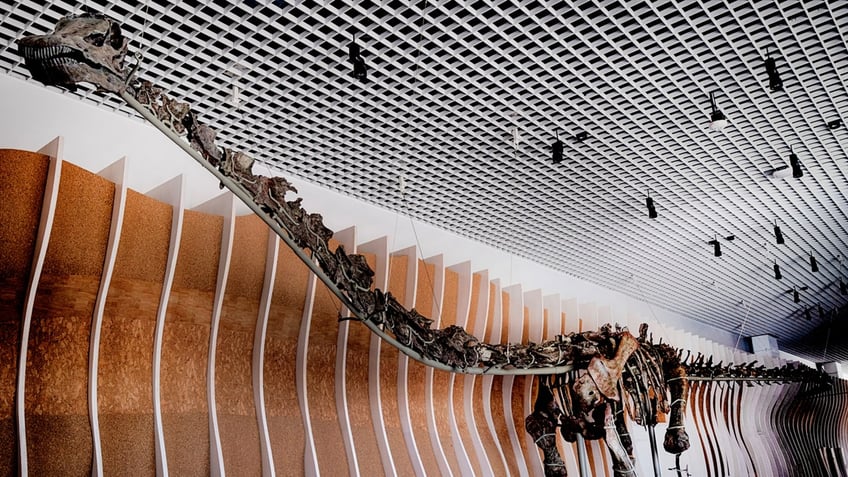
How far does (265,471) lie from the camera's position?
4.68m

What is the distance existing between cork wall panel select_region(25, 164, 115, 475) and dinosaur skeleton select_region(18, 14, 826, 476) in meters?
1.07

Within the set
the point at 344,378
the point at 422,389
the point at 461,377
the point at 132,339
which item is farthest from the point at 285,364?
the point at 461,377

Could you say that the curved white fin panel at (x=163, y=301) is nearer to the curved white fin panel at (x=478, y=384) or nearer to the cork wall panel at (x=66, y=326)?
the cork wall panel at (x=66, y=326)

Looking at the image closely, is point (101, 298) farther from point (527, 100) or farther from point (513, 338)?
point (513, 338)

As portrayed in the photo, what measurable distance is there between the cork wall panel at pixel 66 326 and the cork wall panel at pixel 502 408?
14.6 ft

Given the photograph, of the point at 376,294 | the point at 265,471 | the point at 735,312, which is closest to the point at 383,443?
the point at 265,471

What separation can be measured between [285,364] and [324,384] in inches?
17.9

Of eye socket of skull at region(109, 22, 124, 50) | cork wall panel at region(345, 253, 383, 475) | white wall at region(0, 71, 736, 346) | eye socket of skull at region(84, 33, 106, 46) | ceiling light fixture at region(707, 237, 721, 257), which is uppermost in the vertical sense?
ceiling light fixture at region(707, 237, 721, 257)

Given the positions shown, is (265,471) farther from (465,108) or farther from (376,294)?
(465,108)

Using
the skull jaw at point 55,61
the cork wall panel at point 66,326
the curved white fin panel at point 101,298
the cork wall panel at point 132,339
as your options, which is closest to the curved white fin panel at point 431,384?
the cork wall panel at point 132,339

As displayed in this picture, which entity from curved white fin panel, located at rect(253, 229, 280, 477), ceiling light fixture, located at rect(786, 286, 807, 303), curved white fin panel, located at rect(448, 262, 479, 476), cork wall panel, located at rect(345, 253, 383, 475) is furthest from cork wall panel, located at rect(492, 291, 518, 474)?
ceiling light fixture, located at rect(786, 286, 807, 303)

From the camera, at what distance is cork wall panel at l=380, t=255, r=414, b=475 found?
5.87 metres

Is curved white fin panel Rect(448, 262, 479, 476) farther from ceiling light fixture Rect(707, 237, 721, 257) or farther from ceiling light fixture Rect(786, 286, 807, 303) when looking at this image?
ceiling light fixture Rect(786, 286, 807, 303)

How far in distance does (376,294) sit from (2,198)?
228 cm
